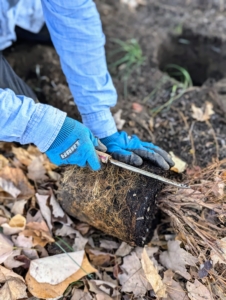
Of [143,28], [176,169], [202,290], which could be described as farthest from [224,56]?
[202,290]

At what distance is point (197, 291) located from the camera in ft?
6.75

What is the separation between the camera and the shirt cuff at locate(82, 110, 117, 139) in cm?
234

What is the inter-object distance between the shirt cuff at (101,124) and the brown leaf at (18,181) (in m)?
0.56

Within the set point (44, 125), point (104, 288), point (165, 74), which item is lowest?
point (104, 288)

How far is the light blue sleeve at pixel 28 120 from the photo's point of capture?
Answer: 2.00 metres

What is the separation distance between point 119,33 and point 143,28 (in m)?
0.22

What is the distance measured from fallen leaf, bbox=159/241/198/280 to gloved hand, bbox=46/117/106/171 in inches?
24.7

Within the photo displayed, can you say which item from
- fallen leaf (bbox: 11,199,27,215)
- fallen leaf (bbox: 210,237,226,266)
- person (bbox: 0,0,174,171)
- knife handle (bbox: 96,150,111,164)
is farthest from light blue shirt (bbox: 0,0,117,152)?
fallen leaf (bbox: 210,237,226,266)

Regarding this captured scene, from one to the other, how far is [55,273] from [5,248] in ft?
1.00

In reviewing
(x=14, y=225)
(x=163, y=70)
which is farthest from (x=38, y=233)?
(x=163, y=70)

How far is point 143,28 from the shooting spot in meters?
3.53

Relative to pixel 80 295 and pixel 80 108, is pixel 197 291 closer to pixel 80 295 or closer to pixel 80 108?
pixel 80 295

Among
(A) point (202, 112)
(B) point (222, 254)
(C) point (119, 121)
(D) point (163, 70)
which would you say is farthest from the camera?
(D) point (163, 70)

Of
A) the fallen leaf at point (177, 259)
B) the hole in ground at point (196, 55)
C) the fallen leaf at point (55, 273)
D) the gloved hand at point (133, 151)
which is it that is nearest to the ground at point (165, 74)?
the hole in ground at point (196, 55)
